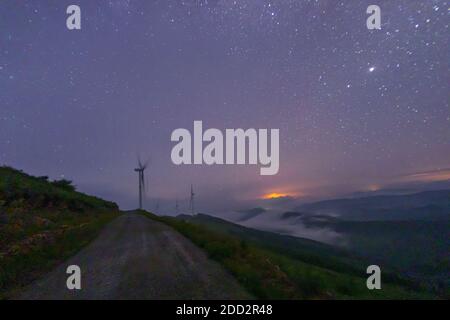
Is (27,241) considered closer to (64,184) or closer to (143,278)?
(143,278)

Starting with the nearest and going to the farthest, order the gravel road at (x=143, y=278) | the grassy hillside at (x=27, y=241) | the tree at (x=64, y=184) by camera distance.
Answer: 1. the gravel road at (x=143, y=278)
2. the grassy hillside at (x=27, y=241)
3. the tree at (x=64, y=184)

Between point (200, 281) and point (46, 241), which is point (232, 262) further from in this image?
point (46, 241)

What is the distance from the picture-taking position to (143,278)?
916cm

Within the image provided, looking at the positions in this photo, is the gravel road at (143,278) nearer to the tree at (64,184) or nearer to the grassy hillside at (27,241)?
the grassy hillside at (27,241)

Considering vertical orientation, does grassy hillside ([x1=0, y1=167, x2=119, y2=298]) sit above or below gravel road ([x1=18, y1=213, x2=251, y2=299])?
below

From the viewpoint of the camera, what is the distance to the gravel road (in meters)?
7.77

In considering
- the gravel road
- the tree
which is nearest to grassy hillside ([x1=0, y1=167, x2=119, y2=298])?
the gravel road

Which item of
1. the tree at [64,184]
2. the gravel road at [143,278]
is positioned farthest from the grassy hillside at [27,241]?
the tree at [64,184]

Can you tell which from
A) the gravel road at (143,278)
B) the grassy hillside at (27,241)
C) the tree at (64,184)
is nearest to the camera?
the gravel road at (143,278)

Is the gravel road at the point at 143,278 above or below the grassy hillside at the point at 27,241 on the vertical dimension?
above

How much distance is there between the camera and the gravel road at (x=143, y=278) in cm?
777

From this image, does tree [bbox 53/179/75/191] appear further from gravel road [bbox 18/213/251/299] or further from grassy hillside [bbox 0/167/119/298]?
gravel road [bbox 18/213/251/299]

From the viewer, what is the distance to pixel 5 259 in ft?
41.4

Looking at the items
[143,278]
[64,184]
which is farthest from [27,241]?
[64,184]
